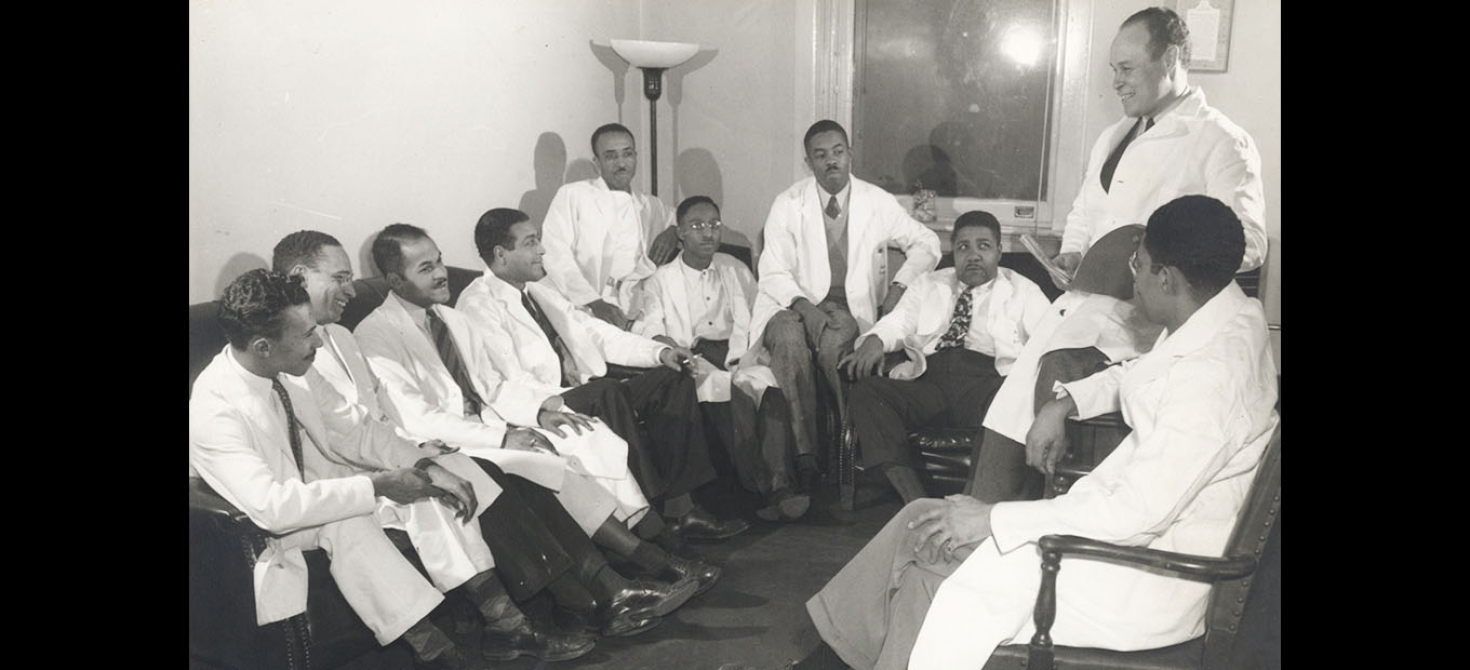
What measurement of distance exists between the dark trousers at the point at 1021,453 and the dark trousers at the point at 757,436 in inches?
25.1

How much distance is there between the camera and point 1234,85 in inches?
76.9

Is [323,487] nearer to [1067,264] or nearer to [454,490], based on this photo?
[454,490]

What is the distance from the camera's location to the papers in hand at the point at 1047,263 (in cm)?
225

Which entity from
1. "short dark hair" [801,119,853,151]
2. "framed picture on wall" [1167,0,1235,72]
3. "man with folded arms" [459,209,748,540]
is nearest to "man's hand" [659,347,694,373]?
"man with folded arms" [459,209,748,540]

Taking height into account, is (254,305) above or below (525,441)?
above

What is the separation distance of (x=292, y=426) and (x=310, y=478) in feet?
0.38

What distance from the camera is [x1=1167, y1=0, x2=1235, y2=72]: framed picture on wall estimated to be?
6.46 feet

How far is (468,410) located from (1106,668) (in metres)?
1.60

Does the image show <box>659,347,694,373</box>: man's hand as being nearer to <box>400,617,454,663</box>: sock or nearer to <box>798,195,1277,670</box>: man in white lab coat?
<box>400,617,454,663</box>: sock

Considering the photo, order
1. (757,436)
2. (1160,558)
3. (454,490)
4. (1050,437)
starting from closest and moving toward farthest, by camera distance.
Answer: (1160,558)
(1050,437)
(454,490)
(757,436)

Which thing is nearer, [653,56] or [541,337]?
[653,56]

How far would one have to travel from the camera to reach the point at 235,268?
6.35 ft

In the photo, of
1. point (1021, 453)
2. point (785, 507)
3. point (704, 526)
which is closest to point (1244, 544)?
point (1021, 453)
